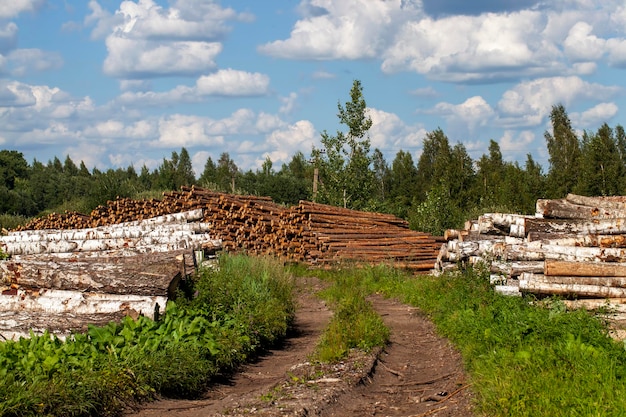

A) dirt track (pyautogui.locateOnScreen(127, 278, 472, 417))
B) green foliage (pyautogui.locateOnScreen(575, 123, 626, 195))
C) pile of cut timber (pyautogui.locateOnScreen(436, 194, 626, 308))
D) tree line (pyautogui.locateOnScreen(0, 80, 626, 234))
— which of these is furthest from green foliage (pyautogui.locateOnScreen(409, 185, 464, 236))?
dirt track (pyautogui.locateOnScreen(127, 278, 472, 417))

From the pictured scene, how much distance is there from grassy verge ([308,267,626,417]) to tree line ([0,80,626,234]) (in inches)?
626

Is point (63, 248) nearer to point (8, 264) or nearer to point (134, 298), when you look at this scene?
point (8, 264)

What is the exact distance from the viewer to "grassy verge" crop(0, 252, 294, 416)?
6.88m

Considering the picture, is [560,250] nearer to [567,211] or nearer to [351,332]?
[567,211]

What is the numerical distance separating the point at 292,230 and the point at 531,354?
1344 centimetres

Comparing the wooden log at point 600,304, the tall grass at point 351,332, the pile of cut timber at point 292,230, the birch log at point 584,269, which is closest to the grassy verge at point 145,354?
the tall grass at point 351,332

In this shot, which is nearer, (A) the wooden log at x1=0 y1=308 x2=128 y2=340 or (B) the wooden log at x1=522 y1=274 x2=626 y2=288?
(A) the wooden log at x1=0 y1=308 x2=128 y2=340

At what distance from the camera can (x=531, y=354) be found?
7855mm

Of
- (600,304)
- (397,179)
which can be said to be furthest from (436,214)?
(397,179)

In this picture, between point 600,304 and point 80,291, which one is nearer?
point 80,291

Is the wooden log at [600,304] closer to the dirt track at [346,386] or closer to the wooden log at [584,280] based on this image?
the wooden log at [584,280]

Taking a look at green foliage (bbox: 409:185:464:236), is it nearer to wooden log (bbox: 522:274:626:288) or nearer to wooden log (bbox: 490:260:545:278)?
wooden log (bbox: 490:260:545:278)

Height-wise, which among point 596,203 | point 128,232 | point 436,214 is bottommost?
point 128,232

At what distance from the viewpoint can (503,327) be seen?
9219mm
